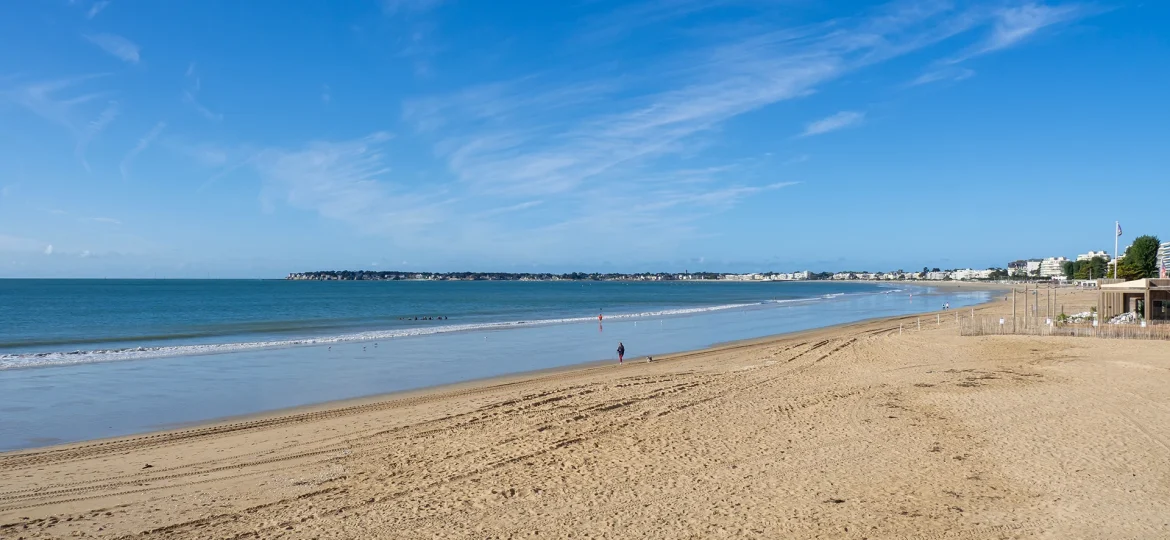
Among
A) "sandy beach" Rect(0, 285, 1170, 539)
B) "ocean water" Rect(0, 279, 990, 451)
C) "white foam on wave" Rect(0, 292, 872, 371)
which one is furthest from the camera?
"white foam on wave" Rect(0, 292, 872, 371)

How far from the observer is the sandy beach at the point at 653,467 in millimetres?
7152

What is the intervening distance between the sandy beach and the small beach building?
10044 millimetres

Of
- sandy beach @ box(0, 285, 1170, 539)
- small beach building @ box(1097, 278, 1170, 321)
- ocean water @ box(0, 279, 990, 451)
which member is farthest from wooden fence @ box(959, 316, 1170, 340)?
ocean water @ box(0, 279, 990, 451)

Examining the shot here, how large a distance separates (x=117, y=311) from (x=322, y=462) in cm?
5601

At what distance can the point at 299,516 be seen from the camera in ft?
24.4

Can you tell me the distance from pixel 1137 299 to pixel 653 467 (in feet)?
95.1

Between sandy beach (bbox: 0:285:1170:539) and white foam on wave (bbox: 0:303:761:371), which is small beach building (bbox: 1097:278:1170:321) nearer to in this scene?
sandy beach (bbox: 0:285:1170:539)

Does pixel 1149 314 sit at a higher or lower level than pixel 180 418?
higher

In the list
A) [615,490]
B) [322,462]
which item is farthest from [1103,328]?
[322,462]

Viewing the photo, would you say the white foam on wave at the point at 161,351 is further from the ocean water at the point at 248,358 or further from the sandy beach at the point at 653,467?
the sandy beach at the point at 653,467

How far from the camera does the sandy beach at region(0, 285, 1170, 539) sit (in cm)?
715

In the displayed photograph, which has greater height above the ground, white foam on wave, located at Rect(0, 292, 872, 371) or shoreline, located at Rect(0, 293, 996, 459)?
shoreline, located at Rect(0, 293, 996, 459)

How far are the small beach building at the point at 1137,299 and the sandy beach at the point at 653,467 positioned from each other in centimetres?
1004

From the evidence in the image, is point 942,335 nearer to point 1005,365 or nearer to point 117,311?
point 1005,365
